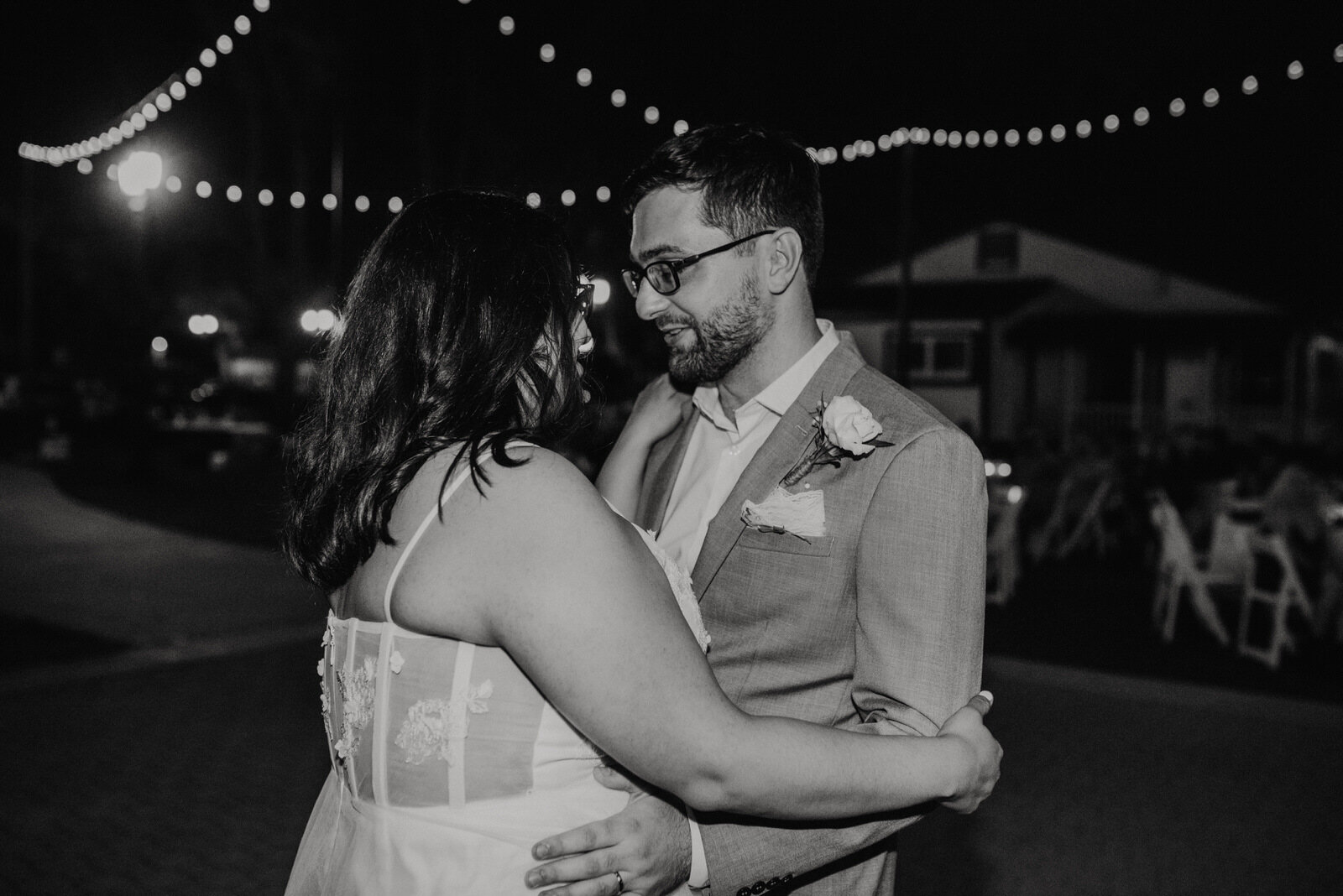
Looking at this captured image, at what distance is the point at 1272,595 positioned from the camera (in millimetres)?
8891

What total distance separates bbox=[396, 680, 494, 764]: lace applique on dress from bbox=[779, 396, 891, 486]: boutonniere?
0.79m

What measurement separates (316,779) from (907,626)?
4.57m

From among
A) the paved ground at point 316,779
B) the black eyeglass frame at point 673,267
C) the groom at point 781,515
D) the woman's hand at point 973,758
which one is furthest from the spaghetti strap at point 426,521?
the paved ground at point 316,779

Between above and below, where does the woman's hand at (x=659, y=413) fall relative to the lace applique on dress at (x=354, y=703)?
above

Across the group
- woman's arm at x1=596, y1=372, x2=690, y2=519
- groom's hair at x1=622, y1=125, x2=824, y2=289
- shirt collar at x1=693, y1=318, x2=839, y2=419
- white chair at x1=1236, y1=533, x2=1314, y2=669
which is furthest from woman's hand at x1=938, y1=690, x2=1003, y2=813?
white chair at x1=1236, y1=533, x2=1314, y2=669

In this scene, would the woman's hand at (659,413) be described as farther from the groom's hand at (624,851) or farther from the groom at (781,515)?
the groom's hand at (624,851)

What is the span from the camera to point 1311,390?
961 inches

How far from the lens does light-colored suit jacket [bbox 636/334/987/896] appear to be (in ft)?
5.95

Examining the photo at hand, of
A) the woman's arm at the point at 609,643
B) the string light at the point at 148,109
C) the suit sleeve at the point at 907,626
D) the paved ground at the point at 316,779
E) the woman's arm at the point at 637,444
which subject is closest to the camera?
the woman's arm at the point at 609,643

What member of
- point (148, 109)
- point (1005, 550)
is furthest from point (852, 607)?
point (148, 109)

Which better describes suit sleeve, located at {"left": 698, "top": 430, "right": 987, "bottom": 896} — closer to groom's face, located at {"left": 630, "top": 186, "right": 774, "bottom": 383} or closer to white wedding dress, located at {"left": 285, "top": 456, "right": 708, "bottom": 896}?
white wedding dress, located at {"left": 285, "top": 456, "right": 708, "bottom": 896}

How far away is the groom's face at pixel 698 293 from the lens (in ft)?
7.68

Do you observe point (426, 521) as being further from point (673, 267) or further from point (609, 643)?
point (673, 267)

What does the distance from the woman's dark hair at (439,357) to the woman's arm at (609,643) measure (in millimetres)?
125
